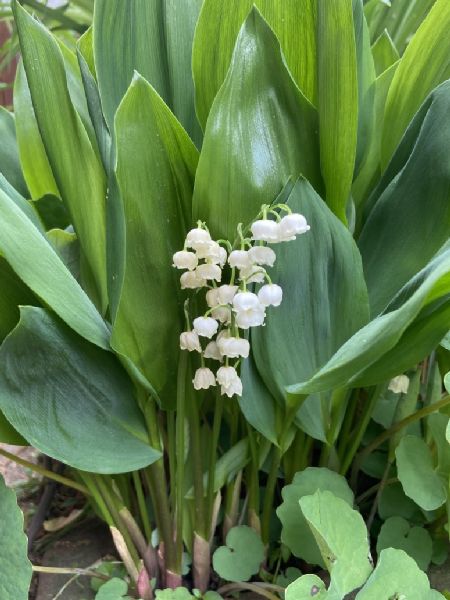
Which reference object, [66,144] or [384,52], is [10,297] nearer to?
[66,144]

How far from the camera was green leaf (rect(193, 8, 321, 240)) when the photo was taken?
48 cm

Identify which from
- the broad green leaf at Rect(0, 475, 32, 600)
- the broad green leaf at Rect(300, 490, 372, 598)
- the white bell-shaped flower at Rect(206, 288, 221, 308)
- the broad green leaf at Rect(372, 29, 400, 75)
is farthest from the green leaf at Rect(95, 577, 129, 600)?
the broad green leaf at Rect(372, 29, 400, 75)

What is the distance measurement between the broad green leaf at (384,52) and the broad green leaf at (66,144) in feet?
1.37

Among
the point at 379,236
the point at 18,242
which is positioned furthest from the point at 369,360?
the point at 18,242

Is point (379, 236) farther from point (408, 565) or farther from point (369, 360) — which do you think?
point (408, 565)

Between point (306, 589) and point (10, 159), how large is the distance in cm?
64

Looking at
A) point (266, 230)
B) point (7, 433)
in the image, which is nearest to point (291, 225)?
point (266, 230)

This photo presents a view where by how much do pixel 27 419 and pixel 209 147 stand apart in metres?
0.29

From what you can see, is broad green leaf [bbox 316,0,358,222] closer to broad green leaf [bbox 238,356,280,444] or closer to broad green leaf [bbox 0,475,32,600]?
broad green leaf [bbox 238,356,280,444]

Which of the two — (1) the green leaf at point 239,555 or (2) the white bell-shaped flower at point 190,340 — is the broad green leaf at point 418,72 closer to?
(2) the white bell-shaped flower at point 190,340

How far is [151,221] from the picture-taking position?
520 millimetres

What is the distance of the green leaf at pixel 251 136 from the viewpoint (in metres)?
0.48

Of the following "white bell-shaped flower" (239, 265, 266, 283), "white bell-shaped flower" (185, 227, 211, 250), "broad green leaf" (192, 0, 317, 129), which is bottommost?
"white bell-shaped flower" (239, 265, 266, 283)

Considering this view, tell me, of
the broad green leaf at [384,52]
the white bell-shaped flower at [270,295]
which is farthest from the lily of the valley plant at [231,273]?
the broad green leaf at [384,52]
